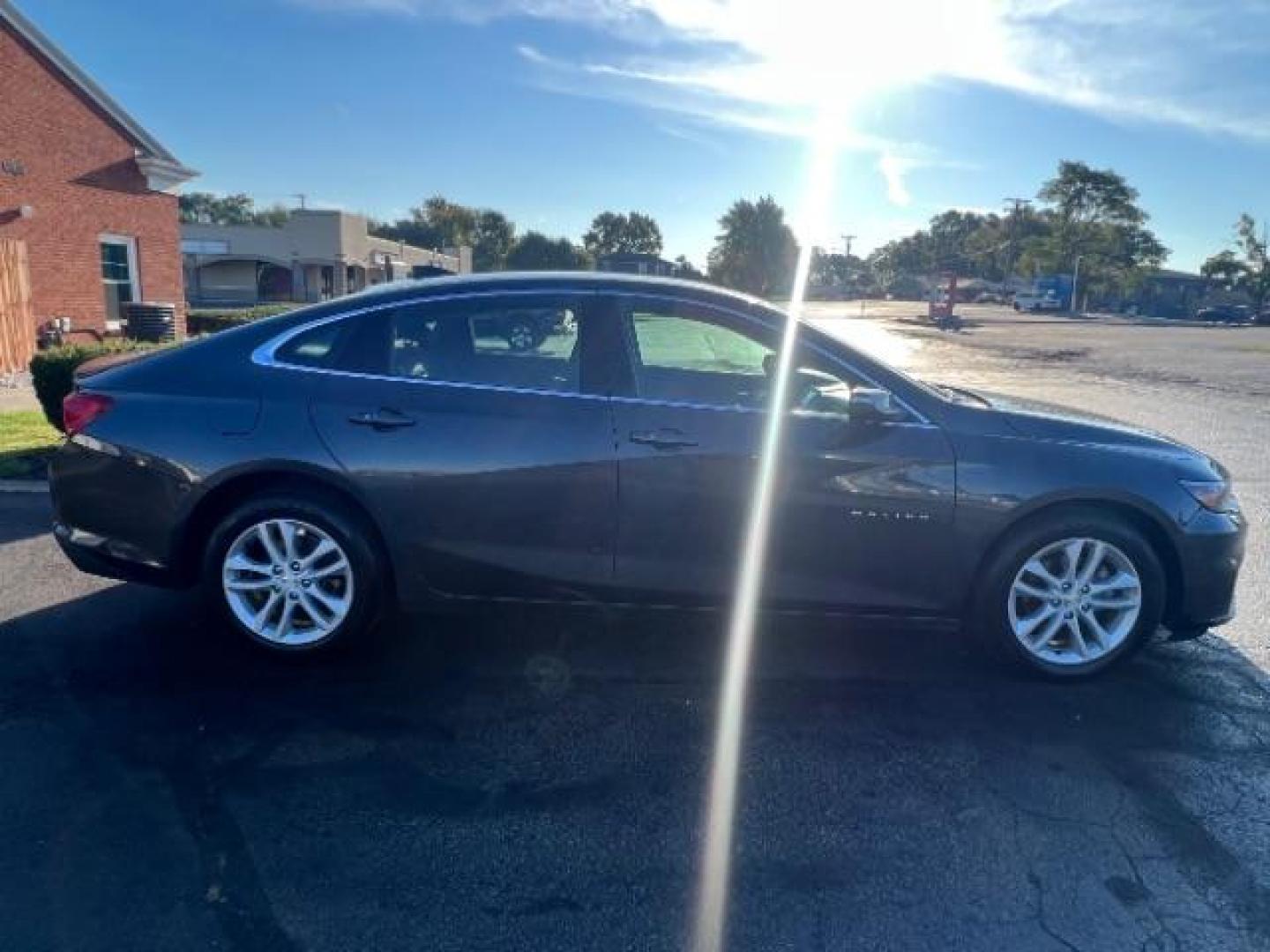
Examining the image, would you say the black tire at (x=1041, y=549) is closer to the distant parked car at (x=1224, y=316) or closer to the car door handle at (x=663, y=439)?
the car door handle at (x=663, y=439)

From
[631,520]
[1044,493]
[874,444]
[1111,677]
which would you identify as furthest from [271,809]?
[1111,677]

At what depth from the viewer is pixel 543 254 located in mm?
64812

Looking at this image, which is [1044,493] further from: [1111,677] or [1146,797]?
[1146,797]

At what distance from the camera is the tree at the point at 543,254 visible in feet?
206

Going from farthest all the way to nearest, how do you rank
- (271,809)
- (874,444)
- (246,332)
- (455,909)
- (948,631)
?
1. (948,631)
2. (246,332)
3. (874,444)
4. (271,809)
5. (455,909)

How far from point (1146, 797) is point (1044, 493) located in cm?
120

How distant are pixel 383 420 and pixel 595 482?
93cm

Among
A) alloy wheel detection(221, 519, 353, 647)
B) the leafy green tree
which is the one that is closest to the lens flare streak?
alloy wheel detection(221, 519, 353, 647)

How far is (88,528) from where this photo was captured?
366 cm

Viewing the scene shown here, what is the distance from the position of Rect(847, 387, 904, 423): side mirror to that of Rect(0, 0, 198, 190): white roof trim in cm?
1744

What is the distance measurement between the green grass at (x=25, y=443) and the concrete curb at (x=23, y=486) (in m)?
0.09

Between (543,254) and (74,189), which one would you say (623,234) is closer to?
(543,254)

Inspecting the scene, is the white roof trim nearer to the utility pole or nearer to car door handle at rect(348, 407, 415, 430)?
car door handle at rect(348, 407, 415, 430)

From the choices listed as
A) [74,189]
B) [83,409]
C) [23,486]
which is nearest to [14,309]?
[74,189]
